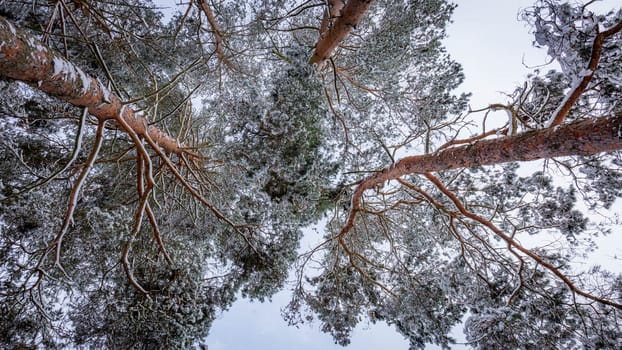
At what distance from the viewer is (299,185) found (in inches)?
116

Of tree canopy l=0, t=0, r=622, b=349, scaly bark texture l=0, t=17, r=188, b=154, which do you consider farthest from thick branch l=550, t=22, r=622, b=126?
scaly bark texture l=0, t=17, r=188, b=154

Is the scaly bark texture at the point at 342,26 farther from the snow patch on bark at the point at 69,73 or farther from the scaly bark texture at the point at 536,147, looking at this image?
the snow patch on bark at the point at 69,73

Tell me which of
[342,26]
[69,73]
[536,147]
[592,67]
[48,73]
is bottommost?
[536,147]

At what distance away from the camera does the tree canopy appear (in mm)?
2457

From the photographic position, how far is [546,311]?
3381mm

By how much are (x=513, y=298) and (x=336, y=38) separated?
428 cm

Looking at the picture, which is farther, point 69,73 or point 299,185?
point 299,185

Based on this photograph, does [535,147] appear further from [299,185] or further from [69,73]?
[69,73]

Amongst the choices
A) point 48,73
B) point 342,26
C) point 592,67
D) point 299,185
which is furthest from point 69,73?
point 592,67

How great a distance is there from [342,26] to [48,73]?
3.14 meters

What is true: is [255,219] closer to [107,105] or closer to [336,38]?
[107,105]

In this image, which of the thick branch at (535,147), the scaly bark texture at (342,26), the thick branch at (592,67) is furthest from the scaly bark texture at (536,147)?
the scaly bark texture at (342,26)

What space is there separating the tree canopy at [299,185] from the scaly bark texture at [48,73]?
0.6 inches

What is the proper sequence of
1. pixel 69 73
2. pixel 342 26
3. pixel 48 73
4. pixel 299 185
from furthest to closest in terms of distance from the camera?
pixel 342 26 < pixel 299 185 < pixel 69 73 < pixel 48 73
